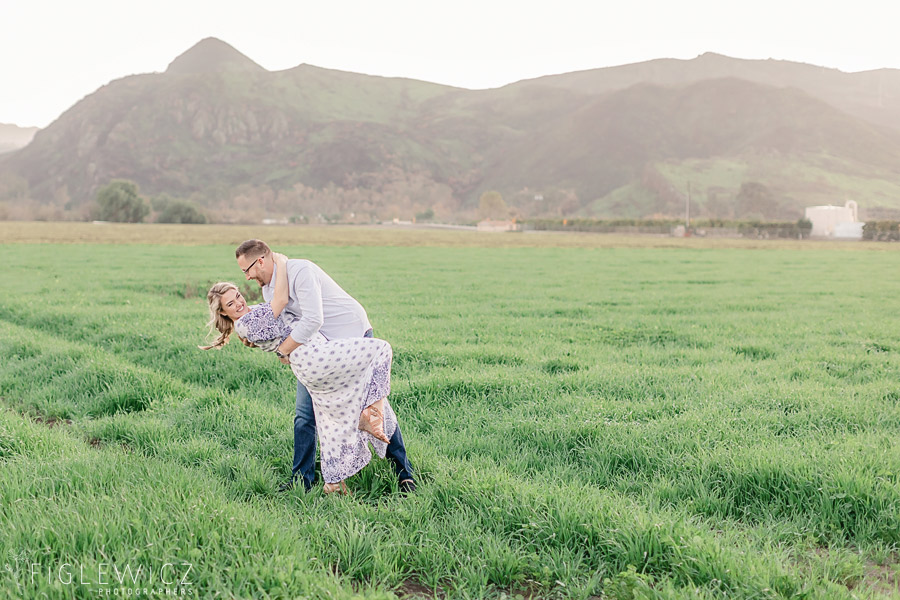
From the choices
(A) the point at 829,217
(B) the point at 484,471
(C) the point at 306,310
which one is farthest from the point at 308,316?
(A) the point at 829,217

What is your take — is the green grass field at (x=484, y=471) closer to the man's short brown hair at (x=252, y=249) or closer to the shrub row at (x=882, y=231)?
the man's short brown hair at (x=252, y=249)

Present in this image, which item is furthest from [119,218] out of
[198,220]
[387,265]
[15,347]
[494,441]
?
[494,441]

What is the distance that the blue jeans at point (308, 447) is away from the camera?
511cm

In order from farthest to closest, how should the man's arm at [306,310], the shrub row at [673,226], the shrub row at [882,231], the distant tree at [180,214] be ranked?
the distant tree at [180,214] → the shrub row at [673,226] → the shrub row at [882,231] → the man's arm at [306,310]

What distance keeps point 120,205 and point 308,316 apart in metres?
141

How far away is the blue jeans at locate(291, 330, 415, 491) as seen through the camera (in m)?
5.11

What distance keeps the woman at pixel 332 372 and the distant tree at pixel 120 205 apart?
5479 inches

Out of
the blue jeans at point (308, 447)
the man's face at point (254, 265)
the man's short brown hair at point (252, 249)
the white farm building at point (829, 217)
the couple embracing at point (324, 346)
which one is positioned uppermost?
the white farm building at point (829, 217)

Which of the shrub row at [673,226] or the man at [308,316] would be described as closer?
the man at [308,316]

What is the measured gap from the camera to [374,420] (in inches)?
189

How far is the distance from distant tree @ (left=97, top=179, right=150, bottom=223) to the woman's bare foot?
140 m

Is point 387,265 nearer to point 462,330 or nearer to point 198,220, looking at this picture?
point 462,330

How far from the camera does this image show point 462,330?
41.7ft

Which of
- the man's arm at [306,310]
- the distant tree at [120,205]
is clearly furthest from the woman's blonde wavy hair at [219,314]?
the distant tree at [120,205]
